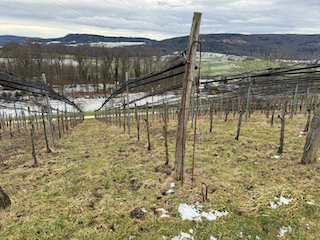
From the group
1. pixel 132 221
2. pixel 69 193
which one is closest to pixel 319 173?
pixel 132 221

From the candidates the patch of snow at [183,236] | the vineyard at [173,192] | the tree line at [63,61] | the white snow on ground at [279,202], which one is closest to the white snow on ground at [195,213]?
the vineyard at [173,192]

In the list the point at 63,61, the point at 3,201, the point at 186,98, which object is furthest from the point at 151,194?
the point at 63,61

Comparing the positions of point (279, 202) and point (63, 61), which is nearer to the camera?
point (279, 202)

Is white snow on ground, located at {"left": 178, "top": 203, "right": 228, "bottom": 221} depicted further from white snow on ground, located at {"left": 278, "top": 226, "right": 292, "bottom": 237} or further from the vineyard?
white snow on ground, located at {"left": 278, "top": 226, "right": 292, "bottom": 237}

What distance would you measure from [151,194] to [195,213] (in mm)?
1310

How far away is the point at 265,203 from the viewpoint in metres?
3.86

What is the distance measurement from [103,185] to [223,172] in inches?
158

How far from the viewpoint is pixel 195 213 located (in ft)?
12.3

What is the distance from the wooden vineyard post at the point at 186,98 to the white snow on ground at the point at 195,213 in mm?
999

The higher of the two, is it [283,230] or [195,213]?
[283,230]

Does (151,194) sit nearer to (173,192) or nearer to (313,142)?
(173,192)

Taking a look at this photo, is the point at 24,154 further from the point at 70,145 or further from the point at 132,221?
the point at 132,221

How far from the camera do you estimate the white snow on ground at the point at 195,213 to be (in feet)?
11.9

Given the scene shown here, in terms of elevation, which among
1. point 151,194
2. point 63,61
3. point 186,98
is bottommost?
point 151,194
